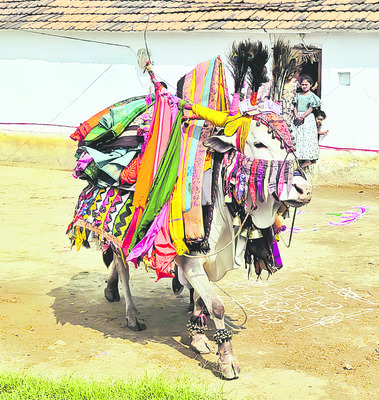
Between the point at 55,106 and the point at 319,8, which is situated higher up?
the point at 319,8

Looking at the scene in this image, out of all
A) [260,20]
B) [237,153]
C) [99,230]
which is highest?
[260,20]

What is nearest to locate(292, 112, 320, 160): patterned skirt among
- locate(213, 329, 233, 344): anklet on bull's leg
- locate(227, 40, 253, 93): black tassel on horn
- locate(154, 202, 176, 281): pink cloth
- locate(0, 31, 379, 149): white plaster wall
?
locate(0, 31, 379, 149): white plaster wall

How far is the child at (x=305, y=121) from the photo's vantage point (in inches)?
481

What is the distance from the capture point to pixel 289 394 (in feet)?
14.3

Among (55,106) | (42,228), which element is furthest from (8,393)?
(55,106)

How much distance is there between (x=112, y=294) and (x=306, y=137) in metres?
6.93

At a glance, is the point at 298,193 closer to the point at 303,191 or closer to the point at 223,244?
the point at 303,191

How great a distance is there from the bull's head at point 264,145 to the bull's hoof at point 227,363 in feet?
2.91

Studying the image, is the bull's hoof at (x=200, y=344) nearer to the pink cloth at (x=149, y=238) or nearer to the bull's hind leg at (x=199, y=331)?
the bull's hind leg at (x=199, y=331)

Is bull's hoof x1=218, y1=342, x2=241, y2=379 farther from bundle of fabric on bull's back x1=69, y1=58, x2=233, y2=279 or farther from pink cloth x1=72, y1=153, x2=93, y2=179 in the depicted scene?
pink cloth x1=72, y1=153, x2=93, y2=179

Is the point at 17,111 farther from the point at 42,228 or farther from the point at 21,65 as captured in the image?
the point at 42,228

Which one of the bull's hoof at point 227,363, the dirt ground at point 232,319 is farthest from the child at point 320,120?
the bull's hoof at point 227,363

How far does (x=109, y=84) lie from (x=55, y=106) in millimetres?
1399

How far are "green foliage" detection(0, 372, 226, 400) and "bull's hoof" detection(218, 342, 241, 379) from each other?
0.76 feet
